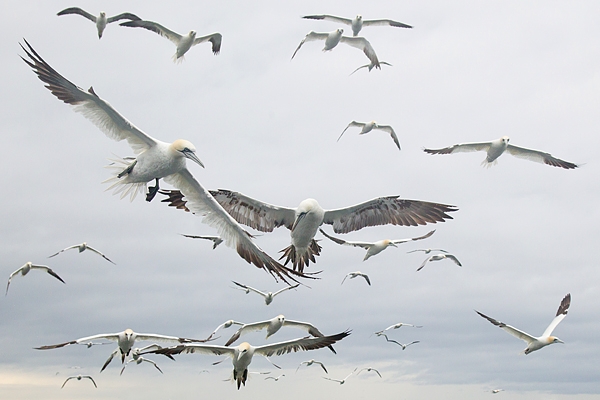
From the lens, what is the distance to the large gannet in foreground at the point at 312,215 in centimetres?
1922

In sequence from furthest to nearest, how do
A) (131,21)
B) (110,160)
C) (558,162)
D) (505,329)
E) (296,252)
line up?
(558,162)
(131,21)
(505,329)
(296,252)
(110,160)

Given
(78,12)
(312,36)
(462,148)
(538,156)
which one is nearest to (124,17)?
(78,12)

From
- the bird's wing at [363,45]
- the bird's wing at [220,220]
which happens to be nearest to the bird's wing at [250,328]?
the bird's wing at [220,220]

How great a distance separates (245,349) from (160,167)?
8151 millimetres

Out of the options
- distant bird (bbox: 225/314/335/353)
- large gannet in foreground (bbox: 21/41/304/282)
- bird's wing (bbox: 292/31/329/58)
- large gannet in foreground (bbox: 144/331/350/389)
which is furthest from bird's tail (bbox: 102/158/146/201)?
bird's wing (bbox: 292/31/329/58)

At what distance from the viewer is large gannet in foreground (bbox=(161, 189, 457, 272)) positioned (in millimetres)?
19219

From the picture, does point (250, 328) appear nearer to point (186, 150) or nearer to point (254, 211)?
point (254, 211)

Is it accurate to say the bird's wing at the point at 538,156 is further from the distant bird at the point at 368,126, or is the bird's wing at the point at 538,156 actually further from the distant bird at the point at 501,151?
the distant bird at the point at 368,126

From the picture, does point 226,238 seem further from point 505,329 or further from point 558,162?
point 558,162

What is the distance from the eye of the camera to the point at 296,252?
19.8 meters

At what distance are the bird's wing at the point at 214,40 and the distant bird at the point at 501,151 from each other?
1007cm

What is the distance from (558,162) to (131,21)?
1879 cm

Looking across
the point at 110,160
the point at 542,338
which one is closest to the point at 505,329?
the point at 542,338

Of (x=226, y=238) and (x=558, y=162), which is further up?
(x=558, y=162)
